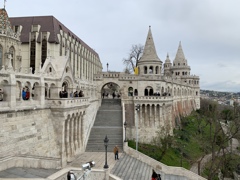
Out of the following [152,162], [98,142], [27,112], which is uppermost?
[27,112]

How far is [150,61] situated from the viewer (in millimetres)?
34562

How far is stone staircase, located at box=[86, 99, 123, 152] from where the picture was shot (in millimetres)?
23881

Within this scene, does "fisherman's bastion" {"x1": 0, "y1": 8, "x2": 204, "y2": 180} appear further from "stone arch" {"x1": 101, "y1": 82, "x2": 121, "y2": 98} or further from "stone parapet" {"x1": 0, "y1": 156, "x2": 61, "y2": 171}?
"stone arch" {"x1": 101, "y1": 82, "x2": 121, "y2": 98}

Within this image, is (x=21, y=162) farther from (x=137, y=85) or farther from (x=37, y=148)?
(x=137, y=85)

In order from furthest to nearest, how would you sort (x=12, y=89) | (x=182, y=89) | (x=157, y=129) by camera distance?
1. (x=182, y=89)
2. (x=157, y=129)
3. (x=12, y=89)

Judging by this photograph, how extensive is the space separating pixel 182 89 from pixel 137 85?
22.0 meters

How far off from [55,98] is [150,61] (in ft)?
65.8

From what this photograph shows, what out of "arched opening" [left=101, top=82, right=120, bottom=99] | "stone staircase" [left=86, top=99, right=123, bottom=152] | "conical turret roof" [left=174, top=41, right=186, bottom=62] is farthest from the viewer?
"conical turret roof" [left=174, top=41, right=186, bottom=62]

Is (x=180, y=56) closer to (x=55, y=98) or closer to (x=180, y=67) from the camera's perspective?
(x=180, y=67)

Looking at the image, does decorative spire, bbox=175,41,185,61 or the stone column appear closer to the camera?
the stone column

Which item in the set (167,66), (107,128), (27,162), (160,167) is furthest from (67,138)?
(167,66)

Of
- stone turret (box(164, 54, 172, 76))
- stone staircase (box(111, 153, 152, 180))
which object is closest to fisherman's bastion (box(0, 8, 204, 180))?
stone staircase (box(111, 153, 152, 180))

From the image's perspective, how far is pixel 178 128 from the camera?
39781 millimetres

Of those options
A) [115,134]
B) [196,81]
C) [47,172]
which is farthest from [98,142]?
[196,81]
